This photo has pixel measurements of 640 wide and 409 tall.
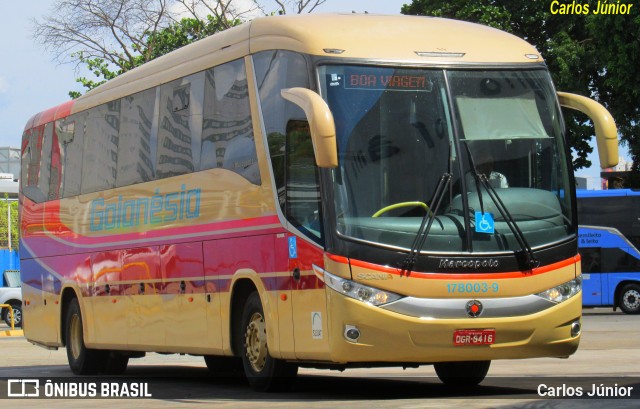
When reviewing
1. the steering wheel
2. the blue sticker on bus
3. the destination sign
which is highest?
the destination sign

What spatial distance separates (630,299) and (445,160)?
28217 millimetres

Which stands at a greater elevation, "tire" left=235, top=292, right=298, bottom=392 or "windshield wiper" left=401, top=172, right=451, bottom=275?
"windshield wiper" left=401, top=172, right=451, bottom=275

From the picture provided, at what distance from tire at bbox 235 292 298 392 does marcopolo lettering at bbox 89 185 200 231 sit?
1.62 m

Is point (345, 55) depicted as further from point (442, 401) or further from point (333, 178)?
point (442, 401)

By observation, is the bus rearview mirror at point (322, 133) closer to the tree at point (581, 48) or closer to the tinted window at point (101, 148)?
the tinted window at point (101, 148)

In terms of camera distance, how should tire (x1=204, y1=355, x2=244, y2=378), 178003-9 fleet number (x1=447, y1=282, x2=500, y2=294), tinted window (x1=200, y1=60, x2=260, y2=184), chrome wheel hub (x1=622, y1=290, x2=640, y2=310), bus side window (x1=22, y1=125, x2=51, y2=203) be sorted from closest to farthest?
178003-9 fleet number (x1=447, y1=282, x2=500, y2=294)
tinted window (x1=200, y1=60, x2=260, y2=184)
tire (x1=204, y1=355, x2=244, y2=378)
bus side window (x1=22, y1=125, x2=51, y2=203)
chrome wheel hub (x1=622, y1=290, x2=640, y2=310)

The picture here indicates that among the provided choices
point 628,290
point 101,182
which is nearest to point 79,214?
point 101,182

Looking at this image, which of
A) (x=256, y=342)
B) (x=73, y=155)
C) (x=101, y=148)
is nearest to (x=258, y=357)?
(x=256, y=342)

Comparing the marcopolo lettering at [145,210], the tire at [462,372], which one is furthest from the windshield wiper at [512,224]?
the marcopolo lettering at [145,210]

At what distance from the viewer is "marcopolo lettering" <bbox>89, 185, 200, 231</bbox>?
14.9 meters

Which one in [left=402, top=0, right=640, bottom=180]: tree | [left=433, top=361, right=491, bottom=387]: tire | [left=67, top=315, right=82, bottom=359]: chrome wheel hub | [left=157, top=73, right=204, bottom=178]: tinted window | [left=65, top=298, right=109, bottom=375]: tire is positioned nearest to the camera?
[left=433, top=361, right=491, bottom=387]: tire

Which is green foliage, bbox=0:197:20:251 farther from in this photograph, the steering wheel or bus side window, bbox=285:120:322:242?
the steering wheel

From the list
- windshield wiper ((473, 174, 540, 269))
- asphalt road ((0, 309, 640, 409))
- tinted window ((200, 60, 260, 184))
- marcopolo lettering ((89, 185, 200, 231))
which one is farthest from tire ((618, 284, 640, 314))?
windshield wiper ((473, 174, 540, 269))

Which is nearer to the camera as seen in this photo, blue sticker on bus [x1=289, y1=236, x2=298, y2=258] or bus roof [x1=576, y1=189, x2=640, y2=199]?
blue sticker on bus [x1=289, y1=236, x2=298, y2=258]
